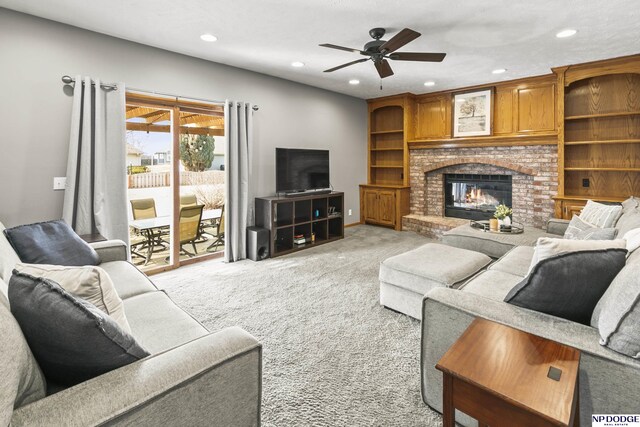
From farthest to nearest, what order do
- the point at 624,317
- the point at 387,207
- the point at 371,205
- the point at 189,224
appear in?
the point at 371,205 < the point at 387,207 < the point at 189,224 < the point at 624,317

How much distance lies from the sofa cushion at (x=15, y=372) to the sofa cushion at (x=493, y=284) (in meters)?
2.06

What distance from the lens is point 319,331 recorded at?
103 inches

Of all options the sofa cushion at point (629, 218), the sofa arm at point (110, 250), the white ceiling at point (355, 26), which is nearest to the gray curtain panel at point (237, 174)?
the white ceiling at point (355, 26)

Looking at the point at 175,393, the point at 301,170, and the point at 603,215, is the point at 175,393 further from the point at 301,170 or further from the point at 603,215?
the point at 301,170

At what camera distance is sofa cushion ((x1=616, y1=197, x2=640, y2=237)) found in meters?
2.32

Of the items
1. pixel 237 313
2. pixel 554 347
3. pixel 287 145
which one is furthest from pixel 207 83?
pixel 554 347

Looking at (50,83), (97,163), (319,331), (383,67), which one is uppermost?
(383,67)

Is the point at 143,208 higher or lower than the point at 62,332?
higher

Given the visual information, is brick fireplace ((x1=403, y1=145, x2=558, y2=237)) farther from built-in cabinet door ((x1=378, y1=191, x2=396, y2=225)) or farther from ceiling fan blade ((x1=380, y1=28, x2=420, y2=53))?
ceiling fan blade ((x1=380, y1=28, x2=420, y2=53))

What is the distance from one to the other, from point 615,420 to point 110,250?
3.22 meters

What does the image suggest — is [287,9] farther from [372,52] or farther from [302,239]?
[302,239]

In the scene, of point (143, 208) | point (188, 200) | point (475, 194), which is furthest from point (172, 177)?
point (475, 194)

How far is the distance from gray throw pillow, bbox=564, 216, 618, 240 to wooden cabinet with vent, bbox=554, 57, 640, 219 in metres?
1.85

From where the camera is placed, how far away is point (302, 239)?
5.26 m
